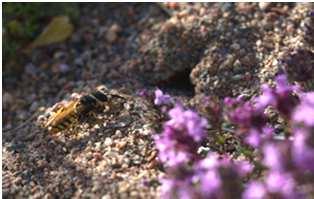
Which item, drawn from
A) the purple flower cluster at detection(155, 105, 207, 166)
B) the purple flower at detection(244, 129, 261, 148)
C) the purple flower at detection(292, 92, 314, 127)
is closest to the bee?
the purple flower cluster at detection(155, 105, 207, 166)

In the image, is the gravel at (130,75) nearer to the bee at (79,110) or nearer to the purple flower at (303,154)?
the bee at (79,110)

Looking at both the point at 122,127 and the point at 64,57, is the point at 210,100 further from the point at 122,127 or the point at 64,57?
the point at 64,57

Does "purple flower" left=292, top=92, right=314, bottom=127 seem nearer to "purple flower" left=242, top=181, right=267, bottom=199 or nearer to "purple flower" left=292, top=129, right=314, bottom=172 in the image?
"purple flower" left=292, top=129, right=314, bottom=172

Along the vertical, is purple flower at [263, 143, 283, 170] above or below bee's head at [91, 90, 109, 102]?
below

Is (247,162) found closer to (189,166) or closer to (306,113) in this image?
(189,166)

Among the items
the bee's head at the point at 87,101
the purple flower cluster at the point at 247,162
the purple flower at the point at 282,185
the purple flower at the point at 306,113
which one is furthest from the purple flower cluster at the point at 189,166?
the bee's head at the point at 87,101

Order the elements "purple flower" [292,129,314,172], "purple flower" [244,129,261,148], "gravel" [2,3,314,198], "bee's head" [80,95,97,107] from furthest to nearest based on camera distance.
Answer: "bee's head" [80,95,97,107] < "gravel" [2,3,314,198] < "purple flower" [244,129,261,148] < "purple flower" [292,129,314,172]

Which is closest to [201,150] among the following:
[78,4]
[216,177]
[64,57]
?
[216,177]

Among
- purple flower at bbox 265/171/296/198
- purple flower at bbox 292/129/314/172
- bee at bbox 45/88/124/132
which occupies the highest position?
bee at bbox 45/88/124/132
